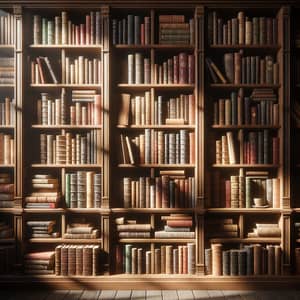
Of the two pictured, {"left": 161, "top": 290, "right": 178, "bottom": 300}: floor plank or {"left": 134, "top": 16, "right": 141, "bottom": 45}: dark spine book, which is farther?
{"left": 134, "top": 16, "right": 141, "bottom": 45}: dark spine book

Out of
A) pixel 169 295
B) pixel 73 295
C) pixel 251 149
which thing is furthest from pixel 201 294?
pixel 251 149

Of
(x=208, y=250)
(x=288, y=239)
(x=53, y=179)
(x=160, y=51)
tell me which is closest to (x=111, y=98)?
(x=160, y=51)

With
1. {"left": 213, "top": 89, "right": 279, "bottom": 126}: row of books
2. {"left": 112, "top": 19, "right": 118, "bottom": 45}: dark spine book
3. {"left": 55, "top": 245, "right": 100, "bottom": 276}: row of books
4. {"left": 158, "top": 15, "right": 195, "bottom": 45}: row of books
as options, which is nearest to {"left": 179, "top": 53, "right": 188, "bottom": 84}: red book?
{"left": 158, "top": 15, "right": 195, "bottom": 45}: row of books

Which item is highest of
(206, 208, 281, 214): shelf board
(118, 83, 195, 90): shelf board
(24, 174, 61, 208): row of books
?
(118, 83, 195, 90): shelf board

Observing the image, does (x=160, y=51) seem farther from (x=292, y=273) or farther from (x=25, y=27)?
(x=292, y=273)

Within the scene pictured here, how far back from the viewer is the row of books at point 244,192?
3.91 m

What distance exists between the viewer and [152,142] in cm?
396

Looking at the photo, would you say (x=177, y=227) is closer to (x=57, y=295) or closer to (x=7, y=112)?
(x=57, y=295)

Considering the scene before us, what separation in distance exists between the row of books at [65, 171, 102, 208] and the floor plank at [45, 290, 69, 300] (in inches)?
Answer: 32.0

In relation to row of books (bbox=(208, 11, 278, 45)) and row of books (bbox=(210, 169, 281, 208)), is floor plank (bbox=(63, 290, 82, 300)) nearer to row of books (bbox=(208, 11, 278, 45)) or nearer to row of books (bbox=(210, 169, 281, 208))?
row of books (bbox=(210, 169, 281, 208))

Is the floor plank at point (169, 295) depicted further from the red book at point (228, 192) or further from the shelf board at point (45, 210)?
the shelf board at point (45, 210)

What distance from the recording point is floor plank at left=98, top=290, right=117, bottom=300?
3633 mm

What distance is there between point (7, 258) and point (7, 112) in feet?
4.71

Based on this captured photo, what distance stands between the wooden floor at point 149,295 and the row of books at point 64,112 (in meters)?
1.63
